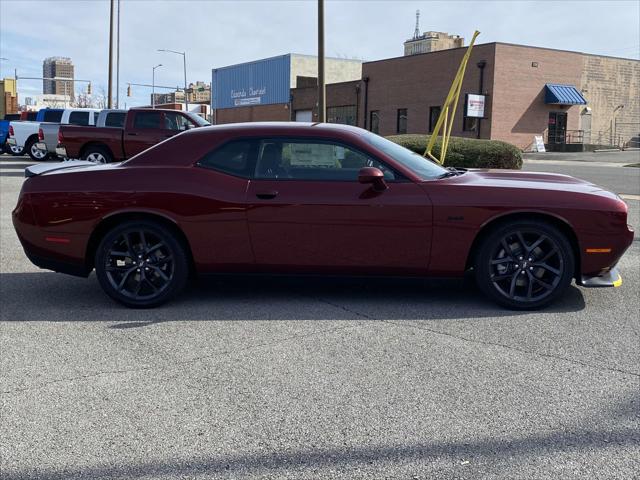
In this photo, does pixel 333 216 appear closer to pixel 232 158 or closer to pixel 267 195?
pixel 267 195

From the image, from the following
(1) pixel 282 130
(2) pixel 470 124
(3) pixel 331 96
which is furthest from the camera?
(3) pixel 331 96

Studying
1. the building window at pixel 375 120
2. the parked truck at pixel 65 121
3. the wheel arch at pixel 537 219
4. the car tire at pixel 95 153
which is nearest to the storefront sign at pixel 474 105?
the building window at pixel 375 120

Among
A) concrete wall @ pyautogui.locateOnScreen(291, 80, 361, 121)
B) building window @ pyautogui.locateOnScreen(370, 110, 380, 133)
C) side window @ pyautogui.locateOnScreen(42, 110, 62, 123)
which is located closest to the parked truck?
side window @ pyautogui.locateOnScreen(42, 110, 62, 123)

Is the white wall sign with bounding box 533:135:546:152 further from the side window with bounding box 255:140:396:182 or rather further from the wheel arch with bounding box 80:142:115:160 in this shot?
the side window with bounding box 255:140:396:182

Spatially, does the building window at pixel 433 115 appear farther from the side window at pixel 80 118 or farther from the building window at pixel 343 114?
the side window at pixel 80 118

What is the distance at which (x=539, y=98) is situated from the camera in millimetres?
38938

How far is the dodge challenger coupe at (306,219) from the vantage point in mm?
5273

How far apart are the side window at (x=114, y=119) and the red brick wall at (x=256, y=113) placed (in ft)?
108

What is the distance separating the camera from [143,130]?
16.7m

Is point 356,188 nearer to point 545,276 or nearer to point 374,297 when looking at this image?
point 374,297

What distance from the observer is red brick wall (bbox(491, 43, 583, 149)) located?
122 ft

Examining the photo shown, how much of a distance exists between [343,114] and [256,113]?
536 inches

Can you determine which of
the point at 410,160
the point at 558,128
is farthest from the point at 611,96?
the point at 410,160

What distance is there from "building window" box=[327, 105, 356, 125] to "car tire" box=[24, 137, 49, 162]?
84.6ft
